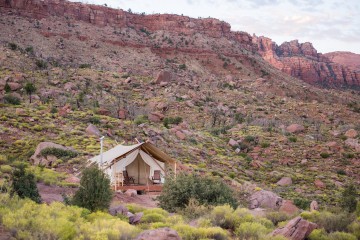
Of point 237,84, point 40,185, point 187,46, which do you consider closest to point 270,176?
point 40,185

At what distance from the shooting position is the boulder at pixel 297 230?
11.3m

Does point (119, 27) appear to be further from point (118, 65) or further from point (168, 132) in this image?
point (168, 132)

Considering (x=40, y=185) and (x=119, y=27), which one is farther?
Result: (x=119, y=27)

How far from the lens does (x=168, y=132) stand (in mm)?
35625

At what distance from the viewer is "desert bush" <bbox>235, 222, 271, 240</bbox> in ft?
36.9

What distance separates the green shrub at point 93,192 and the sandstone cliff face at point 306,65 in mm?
115967

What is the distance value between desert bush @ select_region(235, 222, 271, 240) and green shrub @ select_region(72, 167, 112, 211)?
440 cm

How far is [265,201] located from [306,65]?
116806 mm

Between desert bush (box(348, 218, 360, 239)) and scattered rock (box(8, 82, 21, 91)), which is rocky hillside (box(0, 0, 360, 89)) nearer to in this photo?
scattered rock (box(8, 82, 21, 91))

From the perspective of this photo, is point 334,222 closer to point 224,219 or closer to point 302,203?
point 224,219

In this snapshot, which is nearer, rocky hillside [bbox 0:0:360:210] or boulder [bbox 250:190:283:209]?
boulder [bbox 250:190:283:209]

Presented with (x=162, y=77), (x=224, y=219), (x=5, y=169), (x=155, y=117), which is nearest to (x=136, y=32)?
(x=162, y=77)

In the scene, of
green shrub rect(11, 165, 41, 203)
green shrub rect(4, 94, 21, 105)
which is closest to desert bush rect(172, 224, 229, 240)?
green shrub rect(11, 165, 41, 203)

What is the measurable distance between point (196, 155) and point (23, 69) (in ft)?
81.9
